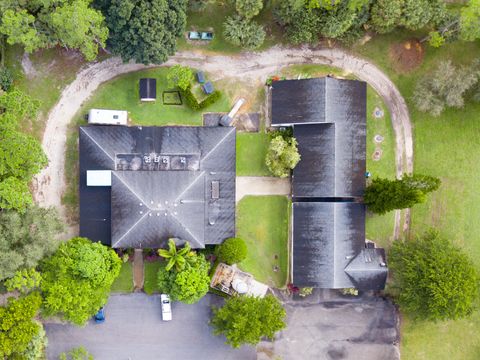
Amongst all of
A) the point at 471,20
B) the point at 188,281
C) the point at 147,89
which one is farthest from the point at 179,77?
the point at 471,20

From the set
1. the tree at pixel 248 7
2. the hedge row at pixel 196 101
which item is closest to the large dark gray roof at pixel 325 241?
the hedge row at pixel 196 101

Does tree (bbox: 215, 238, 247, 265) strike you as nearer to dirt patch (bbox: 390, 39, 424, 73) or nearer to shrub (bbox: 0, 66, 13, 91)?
dirt patch (bbox: 390, 39, 424, 73)

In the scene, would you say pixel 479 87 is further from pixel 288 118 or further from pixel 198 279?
pixel 198 279

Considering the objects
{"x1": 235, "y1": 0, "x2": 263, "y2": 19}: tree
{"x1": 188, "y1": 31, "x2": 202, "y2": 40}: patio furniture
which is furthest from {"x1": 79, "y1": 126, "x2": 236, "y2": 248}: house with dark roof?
{"x1": 235, "y1": 0, "x2": 263, "y2": 19}: tree

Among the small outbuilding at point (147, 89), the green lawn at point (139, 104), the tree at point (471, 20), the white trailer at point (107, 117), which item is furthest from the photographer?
the green lawn at point (139, 104)

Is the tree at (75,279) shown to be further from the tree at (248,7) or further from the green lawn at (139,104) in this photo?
the tree at (248,7)

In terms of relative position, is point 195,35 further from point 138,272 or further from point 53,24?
point 138,272
